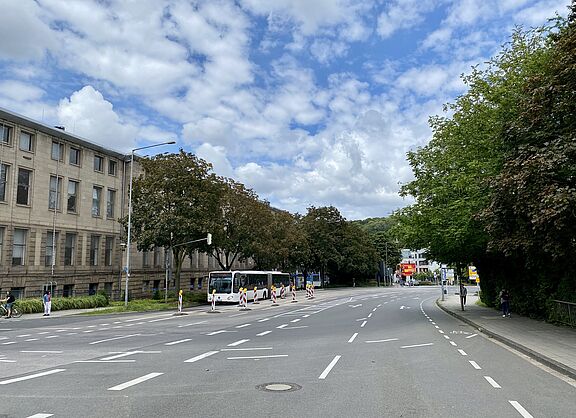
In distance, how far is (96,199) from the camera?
164 ft

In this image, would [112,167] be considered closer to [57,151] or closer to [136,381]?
[57,151]

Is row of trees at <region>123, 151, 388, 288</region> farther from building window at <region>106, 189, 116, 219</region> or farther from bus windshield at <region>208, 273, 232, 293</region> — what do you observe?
building window at <region>106, 189, 116, 219</region>

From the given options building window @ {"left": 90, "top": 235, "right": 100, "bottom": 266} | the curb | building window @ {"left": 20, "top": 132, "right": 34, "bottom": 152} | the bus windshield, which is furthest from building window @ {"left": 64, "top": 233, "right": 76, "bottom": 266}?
the curb

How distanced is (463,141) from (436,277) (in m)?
125

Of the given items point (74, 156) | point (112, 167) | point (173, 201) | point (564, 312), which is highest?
point (112, 167)

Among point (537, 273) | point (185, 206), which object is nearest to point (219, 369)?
point (537, 273)

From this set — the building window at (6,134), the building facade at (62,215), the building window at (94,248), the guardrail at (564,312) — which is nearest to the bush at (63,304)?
the building facade at (62,215)

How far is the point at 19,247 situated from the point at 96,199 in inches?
411

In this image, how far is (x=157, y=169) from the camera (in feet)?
145

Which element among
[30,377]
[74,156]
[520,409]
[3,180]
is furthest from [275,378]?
[74,156]

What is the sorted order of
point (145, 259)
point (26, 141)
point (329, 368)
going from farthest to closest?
point (145, 259) < point (26, 141) < point (329, 368)

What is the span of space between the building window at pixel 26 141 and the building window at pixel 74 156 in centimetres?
477

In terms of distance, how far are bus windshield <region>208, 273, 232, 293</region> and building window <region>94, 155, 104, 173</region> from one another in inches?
617

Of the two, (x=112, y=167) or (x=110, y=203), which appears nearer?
(x=110, y=203)
